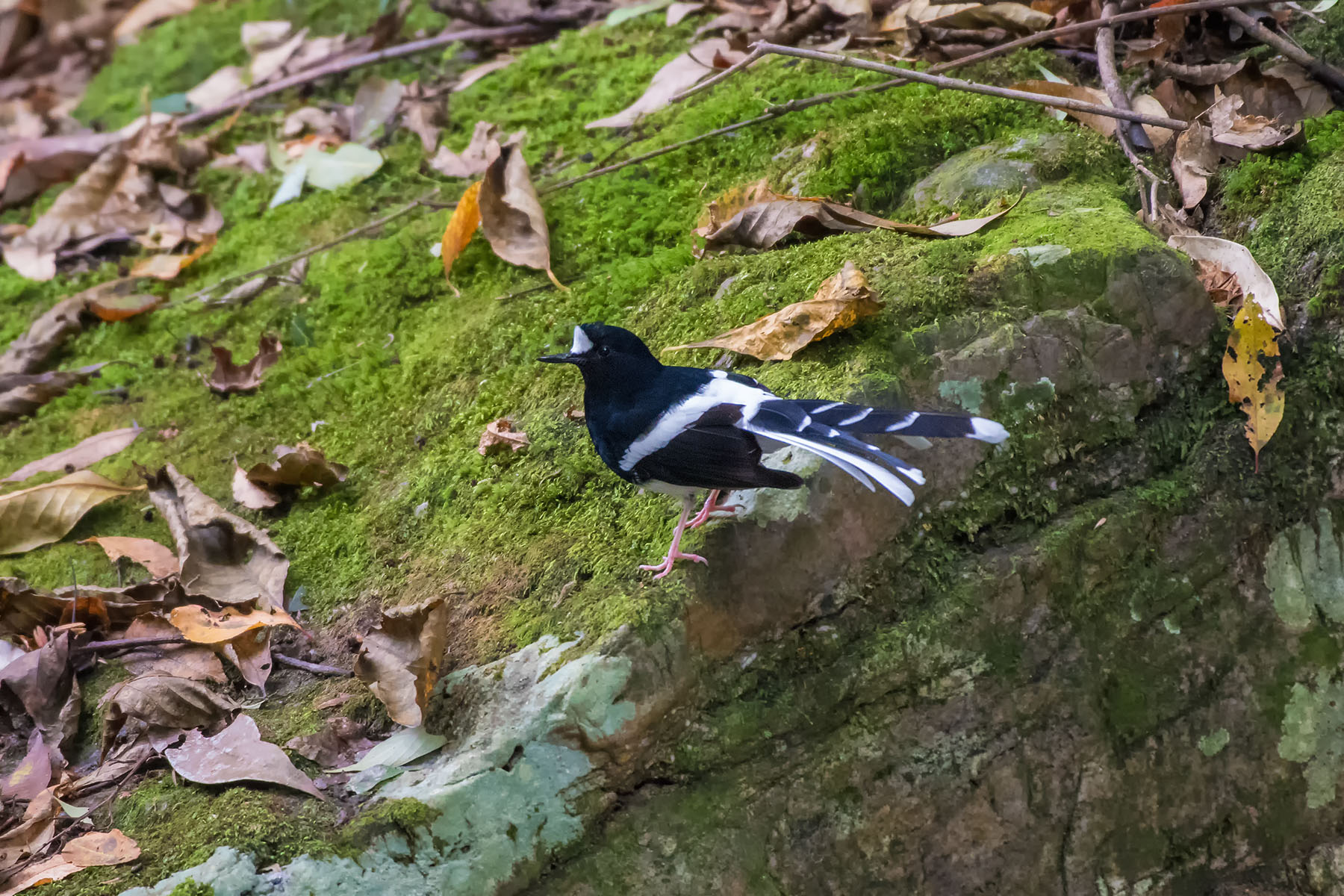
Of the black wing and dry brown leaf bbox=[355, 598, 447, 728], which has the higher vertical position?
the black wing

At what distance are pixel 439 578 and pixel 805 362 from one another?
115cm

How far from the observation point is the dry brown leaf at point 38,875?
221cm

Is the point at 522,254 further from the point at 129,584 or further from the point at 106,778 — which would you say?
the point at 106,778

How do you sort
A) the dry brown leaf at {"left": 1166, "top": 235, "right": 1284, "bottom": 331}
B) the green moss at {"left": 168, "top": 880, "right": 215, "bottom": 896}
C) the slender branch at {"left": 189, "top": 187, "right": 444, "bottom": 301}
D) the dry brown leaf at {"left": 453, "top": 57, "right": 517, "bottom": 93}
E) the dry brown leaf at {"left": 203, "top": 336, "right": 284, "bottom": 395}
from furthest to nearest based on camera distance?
1. the dry brown leaf at {"left": 453, "top": 57, "right": 517, "bottom": 93}
2. the slender branch at {"left": 189, "top": 187, "right": 444, "bottom": 301}
3. the dry brown leaf at {"left": 203, "top": 336, "right": 284, "bottom": 395}
4. the dry brown leaf at {"left": 1166, "top": 235, "right": 1284, "bottom": 331}
5. the green moss at {"left": 168, "top": 880, "right": 215, "bottom": 896}

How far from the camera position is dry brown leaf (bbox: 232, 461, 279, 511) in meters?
3.16

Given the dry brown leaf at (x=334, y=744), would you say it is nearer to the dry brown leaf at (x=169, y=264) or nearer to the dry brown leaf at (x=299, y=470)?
the dry brown leaf at (x=299, y=470)

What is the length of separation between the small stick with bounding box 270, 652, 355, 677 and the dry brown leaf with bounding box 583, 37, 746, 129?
2.41 m

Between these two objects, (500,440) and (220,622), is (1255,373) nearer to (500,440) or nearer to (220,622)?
(500,440)

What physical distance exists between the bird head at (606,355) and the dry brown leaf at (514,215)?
90cm

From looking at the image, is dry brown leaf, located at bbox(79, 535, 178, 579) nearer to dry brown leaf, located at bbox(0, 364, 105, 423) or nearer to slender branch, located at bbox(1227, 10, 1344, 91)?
dry brown leaf, located at bbox(0, 364, 105, 423)

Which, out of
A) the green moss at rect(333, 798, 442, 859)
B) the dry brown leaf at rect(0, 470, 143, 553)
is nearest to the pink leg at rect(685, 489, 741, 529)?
the green moss at rect(333, 798, 442, 859)

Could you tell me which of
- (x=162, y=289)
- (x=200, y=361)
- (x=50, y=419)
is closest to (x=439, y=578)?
(x=200, y=361)

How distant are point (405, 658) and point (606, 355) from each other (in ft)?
2.98

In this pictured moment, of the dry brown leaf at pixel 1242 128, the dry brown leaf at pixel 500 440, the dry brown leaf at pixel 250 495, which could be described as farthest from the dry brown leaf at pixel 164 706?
the dry brown leaf at pixel 1242 128
